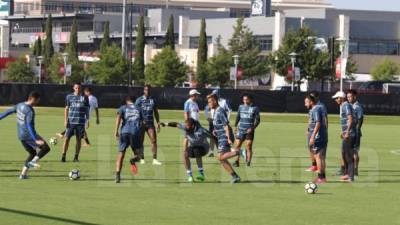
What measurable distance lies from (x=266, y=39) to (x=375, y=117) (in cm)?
4925

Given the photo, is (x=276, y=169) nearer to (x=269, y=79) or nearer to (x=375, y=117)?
(x=375, y=117)

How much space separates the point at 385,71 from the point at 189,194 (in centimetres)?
8977

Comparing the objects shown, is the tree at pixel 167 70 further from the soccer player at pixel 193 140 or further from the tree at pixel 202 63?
the soccer player at pixel 193 140

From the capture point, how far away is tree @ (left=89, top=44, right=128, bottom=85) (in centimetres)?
9975

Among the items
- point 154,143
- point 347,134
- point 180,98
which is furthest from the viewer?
point 180,98

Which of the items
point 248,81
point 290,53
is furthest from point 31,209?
point 248,81

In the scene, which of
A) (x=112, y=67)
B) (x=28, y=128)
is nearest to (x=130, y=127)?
(x=28, y=128)

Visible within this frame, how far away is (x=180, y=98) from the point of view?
6925 centimetres

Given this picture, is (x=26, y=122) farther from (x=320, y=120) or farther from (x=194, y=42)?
(x=194, y=42)

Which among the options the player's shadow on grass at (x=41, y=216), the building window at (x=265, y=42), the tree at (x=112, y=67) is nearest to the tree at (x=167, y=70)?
the tree at (x=112, y=67)

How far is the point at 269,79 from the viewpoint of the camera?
110 meters

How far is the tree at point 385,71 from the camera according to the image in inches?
4139

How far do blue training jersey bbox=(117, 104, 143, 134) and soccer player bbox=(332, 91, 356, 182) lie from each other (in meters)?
4.19

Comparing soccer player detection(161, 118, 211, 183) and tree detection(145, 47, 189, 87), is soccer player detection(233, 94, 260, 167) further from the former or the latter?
tree detection(145, 47, 189, 87)
